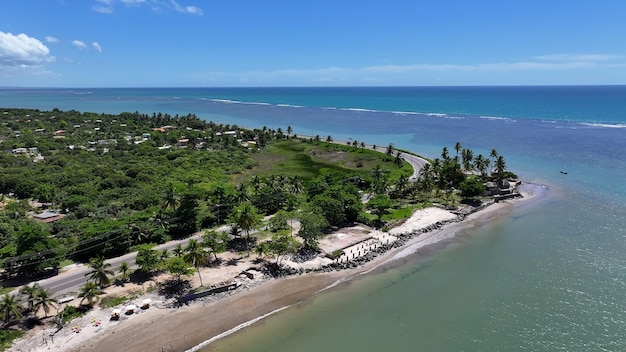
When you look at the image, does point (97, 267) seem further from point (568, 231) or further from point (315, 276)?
point (568, 231)

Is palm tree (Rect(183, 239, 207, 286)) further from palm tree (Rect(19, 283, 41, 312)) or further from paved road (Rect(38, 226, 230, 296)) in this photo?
palm tree (Rect(19, 283, 41, 312))

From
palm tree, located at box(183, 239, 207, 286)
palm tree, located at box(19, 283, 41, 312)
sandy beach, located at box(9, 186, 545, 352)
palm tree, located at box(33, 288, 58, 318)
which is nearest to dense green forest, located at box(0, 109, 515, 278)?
palm tree, located at box(19, 283, 41, 312)

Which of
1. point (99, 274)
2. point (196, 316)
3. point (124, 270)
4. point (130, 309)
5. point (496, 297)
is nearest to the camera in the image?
point (130, 309)

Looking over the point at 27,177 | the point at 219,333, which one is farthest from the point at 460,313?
the point at 27,177

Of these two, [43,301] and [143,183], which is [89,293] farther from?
[143,183]

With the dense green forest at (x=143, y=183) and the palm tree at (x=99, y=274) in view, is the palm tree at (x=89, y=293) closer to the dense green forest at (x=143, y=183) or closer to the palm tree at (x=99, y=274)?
the palm tree at (x=99, y=274)

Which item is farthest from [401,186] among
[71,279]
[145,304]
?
[71,279]

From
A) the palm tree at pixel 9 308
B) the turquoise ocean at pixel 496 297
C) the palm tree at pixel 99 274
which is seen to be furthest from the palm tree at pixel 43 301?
the turquoise ocean at pixel 496 297

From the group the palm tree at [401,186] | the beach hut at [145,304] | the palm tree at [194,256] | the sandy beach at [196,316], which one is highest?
the palm tree at [401,186]

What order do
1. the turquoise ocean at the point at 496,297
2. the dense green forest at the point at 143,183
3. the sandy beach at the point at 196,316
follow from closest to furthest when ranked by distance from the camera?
1. the sandy beach at the point at 196,316
2. the turquoise ocean at the point at 496,297
3. the dense green forest at the point at 143,183
